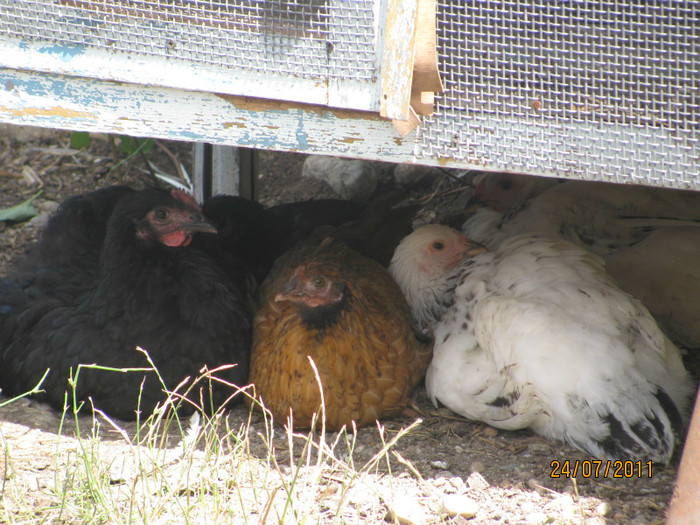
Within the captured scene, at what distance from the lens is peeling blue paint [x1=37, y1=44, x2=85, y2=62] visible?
1756 mm

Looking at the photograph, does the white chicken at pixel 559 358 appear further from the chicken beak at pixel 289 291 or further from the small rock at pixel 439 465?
the chicken beak at pixel 289 291

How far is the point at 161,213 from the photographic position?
8.71 ft

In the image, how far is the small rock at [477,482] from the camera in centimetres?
211

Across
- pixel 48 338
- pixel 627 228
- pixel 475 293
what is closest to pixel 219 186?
pixel 48 338

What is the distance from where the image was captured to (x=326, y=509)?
2.00 m

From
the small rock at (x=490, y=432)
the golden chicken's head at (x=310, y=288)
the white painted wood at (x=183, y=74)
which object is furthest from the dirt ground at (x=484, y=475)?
the white painted wood at (x=183, y=74)

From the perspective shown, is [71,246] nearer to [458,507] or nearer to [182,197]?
[182,197]

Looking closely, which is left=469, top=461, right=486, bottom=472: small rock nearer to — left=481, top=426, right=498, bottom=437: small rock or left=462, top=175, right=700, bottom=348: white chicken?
left=481, top=426, right=498, bottom=437: small rock

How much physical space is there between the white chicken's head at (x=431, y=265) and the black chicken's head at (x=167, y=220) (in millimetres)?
958

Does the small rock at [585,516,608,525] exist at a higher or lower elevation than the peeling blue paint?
lower

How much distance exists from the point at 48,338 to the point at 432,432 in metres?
1.54

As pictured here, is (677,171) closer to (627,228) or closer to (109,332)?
(627,228)

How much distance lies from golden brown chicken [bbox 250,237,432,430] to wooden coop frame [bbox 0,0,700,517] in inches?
33.7
